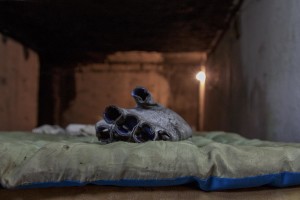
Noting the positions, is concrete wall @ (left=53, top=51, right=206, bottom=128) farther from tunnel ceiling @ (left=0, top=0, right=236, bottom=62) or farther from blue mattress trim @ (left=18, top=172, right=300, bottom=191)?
blue mattress trim @ (left=18, top=172, right=300, bottom=191)

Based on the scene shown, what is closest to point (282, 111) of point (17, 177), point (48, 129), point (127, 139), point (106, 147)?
point (127, 139)

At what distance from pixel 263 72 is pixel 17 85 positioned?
2280 mm

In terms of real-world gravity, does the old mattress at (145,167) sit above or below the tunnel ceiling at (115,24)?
below

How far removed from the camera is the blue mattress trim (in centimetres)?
81

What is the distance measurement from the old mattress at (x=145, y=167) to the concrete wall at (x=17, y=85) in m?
2.38

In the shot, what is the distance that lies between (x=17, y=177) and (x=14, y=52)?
2785 millimetres

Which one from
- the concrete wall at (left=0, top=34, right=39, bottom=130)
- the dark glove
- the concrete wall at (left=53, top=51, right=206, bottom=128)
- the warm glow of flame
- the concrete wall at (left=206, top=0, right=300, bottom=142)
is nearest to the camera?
the dark glove

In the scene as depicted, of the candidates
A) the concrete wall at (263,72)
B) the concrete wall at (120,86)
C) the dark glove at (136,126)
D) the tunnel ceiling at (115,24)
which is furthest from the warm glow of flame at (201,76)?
the dark glove at (136,126)

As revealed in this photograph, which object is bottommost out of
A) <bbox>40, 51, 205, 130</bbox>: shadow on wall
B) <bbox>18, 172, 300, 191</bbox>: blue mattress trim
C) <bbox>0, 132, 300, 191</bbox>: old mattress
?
<bbox>18, 172, 300, 191</bbox>: blue mattress trim

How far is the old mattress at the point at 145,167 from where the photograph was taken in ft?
2.63

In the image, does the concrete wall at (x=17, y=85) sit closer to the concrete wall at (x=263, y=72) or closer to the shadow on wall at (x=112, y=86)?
the shadow on wall at (x=112, y=86)

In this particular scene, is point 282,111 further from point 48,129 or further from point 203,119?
point 203,119

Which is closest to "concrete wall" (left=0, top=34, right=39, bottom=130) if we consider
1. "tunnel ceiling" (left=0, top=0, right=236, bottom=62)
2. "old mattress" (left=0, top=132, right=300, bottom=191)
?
"tunnel ceiling" (left=0, top=0, right=236, bottom=62)

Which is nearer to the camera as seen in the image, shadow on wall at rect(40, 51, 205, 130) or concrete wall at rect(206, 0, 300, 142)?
concrete wall at rect(206, 0, 300, 142)
